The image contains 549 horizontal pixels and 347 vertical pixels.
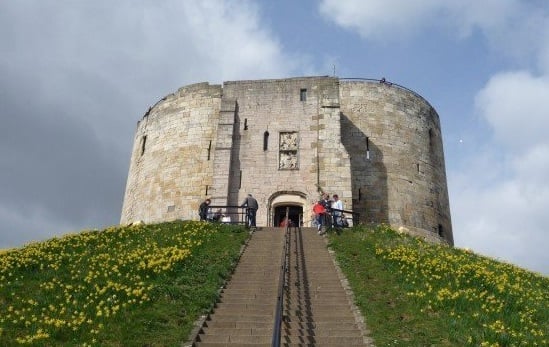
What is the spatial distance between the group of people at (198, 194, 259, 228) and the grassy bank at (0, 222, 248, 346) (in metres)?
2.22

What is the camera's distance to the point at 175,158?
2703 centimetres

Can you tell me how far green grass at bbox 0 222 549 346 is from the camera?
984cm

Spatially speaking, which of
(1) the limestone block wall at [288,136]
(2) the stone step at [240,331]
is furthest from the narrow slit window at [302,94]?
(2) the stone step at [240,331]

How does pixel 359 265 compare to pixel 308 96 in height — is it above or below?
below

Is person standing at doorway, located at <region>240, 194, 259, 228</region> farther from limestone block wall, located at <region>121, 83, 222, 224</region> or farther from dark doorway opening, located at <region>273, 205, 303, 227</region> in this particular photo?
limestone block wall, located at <region>121, 83, 222, 224</region>

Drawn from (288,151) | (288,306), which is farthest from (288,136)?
(288,306)

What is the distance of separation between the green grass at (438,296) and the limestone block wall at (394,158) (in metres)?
8.01

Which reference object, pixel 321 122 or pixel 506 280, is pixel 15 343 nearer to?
pixel 506 280

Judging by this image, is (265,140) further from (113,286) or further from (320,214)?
(113,286)

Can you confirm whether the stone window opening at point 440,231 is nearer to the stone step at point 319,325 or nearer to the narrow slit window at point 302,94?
the narrow slit window at point 302,94

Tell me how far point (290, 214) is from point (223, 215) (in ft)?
12.1

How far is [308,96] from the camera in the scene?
25.3 metres

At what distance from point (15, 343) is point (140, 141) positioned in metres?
21.6

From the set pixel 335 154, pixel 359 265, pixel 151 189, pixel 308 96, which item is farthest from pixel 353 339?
pixel 151 189
